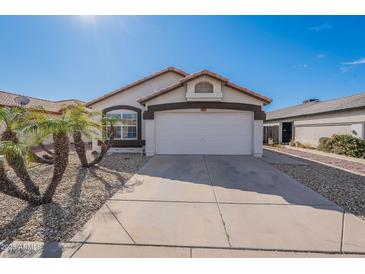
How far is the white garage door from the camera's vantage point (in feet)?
35.2

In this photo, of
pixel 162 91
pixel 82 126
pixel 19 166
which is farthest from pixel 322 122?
pixel 19 166

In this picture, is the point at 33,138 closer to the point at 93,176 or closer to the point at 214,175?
the point at 93,176

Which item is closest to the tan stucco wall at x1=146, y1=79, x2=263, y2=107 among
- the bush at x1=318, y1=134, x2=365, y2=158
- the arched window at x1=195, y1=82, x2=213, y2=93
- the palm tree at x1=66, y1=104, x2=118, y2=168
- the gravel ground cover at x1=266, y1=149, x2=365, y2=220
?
the arched window at x1=195, y1=82, x2=213, y2=93

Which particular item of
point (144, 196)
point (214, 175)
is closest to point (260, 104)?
point (214, 175)

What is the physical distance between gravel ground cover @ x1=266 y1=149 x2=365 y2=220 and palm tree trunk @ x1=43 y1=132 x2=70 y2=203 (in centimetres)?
683

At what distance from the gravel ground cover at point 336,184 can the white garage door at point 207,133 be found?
279 cm

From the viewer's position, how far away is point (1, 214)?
3.83 meters

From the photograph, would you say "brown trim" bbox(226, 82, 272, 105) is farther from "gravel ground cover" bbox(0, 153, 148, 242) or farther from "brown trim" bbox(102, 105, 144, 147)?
"gravel ground cover" bbox(0, 153, 148, 242)

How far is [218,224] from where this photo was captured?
11.5ft

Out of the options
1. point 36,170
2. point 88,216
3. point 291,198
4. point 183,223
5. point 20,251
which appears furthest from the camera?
point 36,170

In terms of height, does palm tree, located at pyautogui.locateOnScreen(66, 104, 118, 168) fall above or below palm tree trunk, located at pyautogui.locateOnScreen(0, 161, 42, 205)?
above

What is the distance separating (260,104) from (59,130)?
33.1ft

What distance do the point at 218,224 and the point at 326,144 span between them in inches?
583

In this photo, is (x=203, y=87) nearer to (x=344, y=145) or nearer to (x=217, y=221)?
(x=217, y=221)
